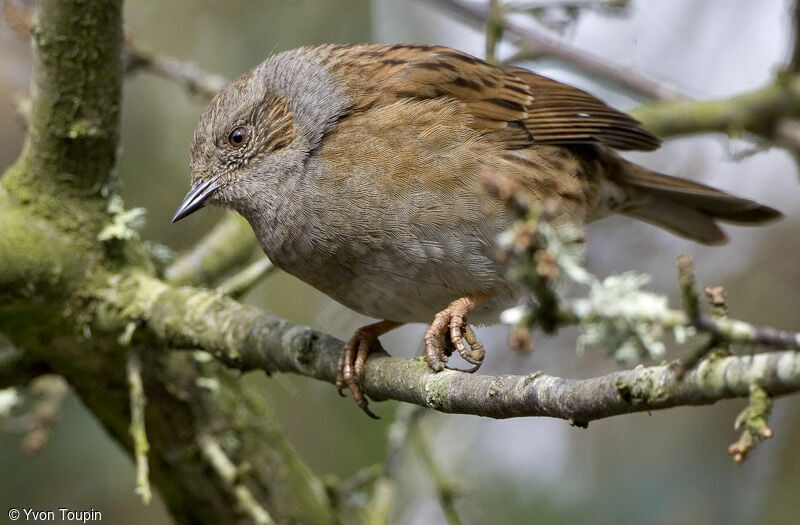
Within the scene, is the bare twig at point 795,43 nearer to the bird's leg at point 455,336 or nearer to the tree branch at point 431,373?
the bird's leg at point 455,336

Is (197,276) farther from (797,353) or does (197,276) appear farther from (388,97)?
(797,353)

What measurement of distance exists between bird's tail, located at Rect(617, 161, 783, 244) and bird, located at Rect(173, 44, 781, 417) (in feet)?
0.06

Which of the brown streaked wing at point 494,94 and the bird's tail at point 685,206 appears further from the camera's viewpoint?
the bird's tail at point 685,206

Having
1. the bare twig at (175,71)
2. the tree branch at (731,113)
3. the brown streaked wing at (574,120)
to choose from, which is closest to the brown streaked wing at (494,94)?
the brown streaked wing at (574,120)

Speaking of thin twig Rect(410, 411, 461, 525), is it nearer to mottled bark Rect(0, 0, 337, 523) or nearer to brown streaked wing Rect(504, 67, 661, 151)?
mottled bark Rect(0, 0, 337, 523)

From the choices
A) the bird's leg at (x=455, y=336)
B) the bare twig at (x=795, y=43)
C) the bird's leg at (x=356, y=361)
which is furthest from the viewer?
the bare twig at (x=795, y=43)

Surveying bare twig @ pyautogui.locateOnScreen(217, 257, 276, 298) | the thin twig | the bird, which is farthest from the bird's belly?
the thin twig

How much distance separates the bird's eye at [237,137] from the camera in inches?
170

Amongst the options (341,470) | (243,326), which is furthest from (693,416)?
(243,326)

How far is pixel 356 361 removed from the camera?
139 inches

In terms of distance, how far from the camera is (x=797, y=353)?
1663 mm

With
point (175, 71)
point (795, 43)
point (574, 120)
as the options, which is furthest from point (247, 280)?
point (795, 43)

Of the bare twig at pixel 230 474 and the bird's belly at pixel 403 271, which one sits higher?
the bird's belly at pixel 403 271

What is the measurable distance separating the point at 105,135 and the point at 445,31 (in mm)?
5076
